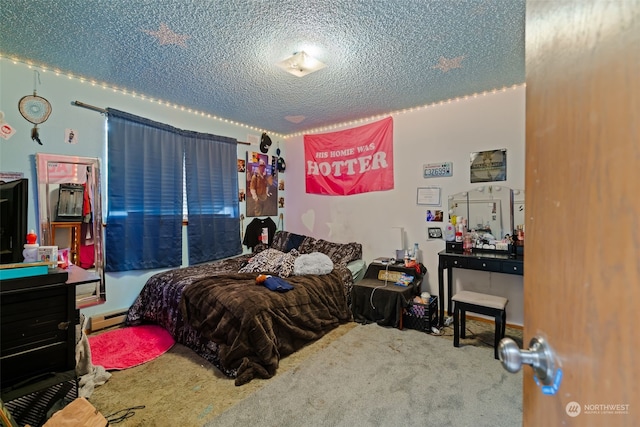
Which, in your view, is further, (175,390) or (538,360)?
(175,390)

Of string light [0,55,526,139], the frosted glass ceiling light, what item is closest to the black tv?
string light [0,55,526,139]

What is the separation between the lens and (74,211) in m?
2.60

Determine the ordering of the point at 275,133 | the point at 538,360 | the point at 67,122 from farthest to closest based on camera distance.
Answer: the point at 275,133 < the point at 67,122 < the point at 538,360

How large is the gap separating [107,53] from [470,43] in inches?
107

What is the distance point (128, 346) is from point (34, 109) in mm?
2155

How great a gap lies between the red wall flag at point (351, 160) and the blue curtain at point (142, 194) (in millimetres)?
1792

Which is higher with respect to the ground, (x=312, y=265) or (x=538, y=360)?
(x=538, y=360)

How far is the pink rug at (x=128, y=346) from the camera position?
2.28 m

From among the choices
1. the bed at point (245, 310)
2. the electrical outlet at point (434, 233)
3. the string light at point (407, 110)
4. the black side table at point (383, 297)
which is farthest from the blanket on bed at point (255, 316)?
the string light at point (407, 110)

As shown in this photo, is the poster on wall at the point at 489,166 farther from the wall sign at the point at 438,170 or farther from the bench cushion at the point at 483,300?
the bench cushion at the point at 483,300

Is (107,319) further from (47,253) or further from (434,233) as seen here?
(434,233)

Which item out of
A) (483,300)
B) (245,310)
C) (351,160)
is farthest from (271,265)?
(483,300)

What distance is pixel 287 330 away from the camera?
2402mm

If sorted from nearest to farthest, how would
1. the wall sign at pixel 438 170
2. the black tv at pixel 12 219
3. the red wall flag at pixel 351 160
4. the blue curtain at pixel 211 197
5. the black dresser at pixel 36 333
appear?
the black dresser at pixel 36 333
the black tv at pixel 12 219
the wall sign at pixel 438 170
the blue curtain at pixel 211 197
the red wall flag at pixel 351 160
